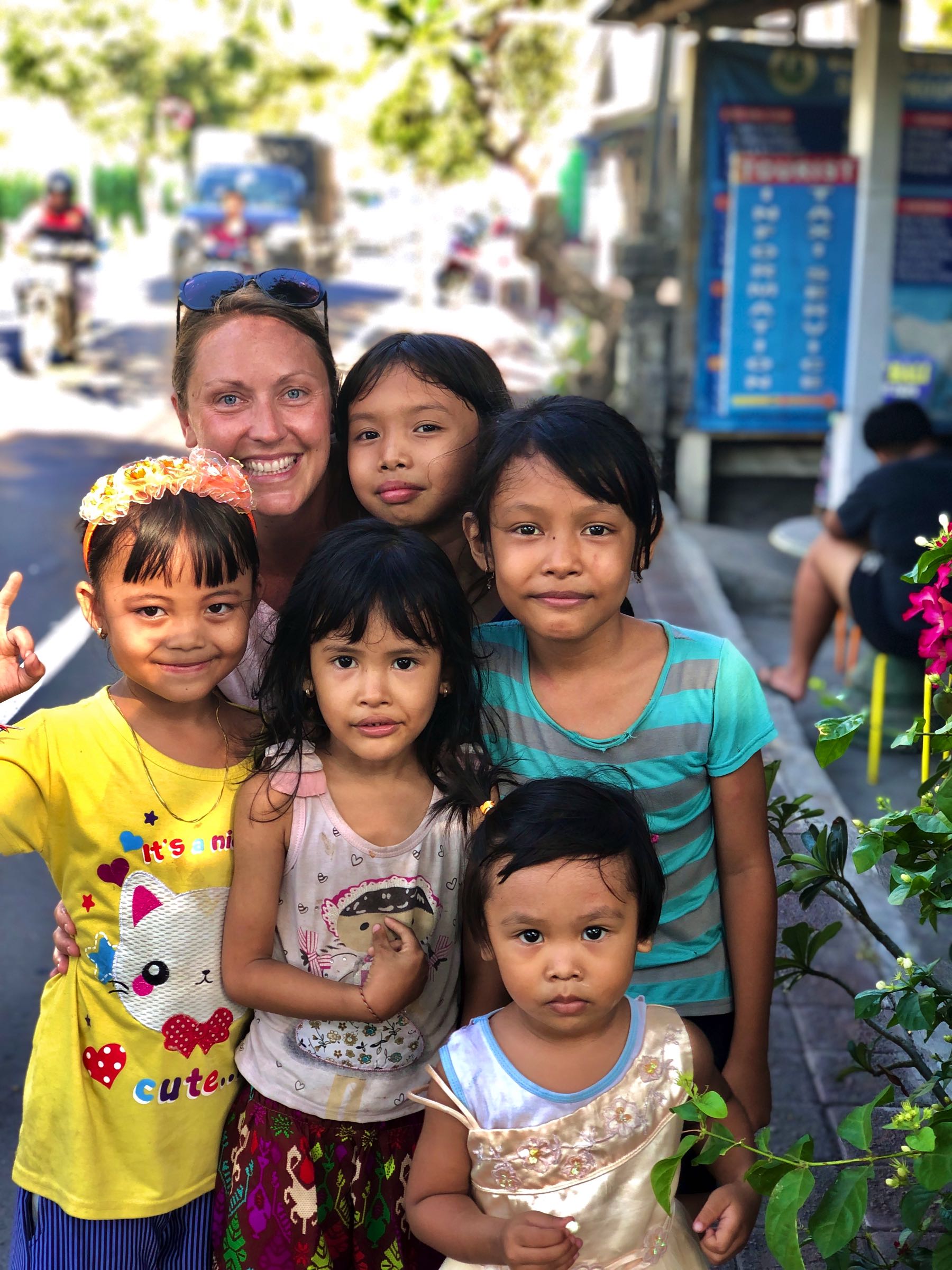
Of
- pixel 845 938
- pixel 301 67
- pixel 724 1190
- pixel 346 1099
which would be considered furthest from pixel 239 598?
pixel 301 67

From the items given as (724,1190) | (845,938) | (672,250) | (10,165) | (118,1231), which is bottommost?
(845,938)

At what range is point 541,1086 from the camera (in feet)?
5.96

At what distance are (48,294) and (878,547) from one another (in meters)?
11.8

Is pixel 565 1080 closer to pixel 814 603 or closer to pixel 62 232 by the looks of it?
pixel 814 603

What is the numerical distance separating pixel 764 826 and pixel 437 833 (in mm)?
510

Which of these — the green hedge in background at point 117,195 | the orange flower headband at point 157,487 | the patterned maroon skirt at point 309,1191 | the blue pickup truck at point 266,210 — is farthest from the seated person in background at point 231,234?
the green hedge in background at point 117,195

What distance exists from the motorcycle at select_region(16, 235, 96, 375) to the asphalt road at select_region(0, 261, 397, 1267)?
0.40 m

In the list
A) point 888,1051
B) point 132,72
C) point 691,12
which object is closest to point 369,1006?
point 888,1051

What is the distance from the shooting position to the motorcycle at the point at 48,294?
14500 mm

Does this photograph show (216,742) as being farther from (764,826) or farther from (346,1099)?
(764,826)

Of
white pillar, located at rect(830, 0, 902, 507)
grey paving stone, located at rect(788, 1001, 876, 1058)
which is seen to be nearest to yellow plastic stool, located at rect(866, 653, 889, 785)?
grey paving stone, located at rect(788, 1001, 876, 1058)

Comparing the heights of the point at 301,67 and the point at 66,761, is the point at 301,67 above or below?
above

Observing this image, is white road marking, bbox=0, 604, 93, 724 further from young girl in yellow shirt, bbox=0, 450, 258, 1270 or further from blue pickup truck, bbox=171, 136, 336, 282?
blue pickup truck, bbox=171, 136, 336, 282

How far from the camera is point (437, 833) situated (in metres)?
2.04
